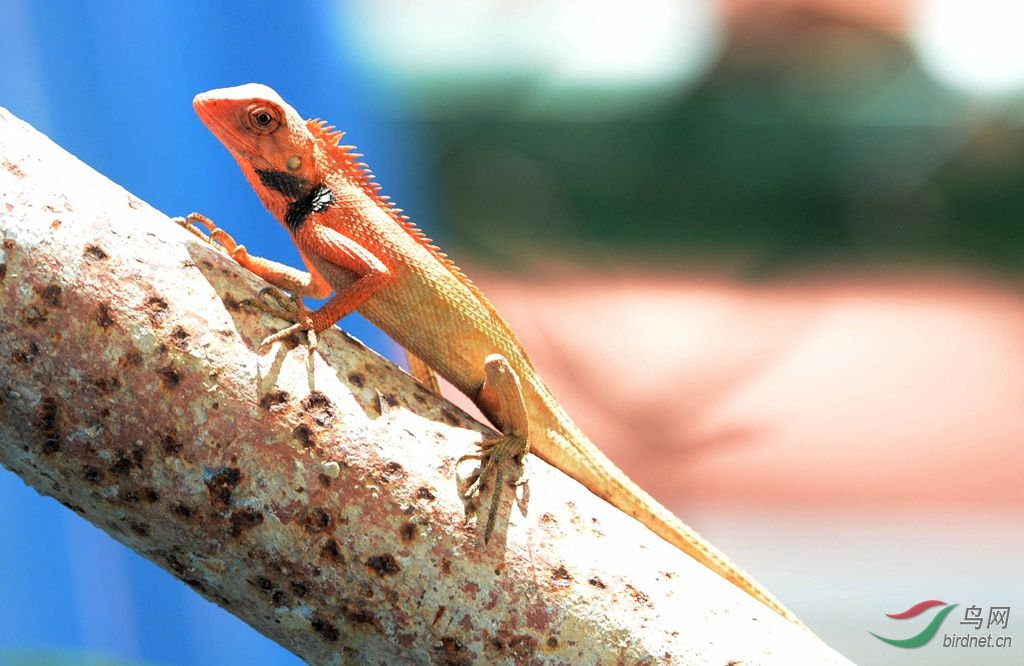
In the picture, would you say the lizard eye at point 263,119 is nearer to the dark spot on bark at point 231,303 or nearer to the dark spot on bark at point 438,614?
the dark spot on bark at point 231,303

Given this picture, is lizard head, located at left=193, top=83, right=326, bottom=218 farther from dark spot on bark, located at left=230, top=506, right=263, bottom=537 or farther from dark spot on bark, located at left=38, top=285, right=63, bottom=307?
dark spot on bark, located at left=230, top=506, right=263, bottom=537

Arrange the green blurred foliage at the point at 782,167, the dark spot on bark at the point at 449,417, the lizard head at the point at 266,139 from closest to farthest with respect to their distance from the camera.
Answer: the dark spot on bark at the point at 449,417 → the lizard head at the point at 266,139 → the green blurred foliage at the point at 782,167

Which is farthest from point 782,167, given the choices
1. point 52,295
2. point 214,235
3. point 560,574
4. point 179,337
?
point 52,295

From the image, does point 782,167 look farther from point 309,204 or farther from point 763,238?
point 309,204

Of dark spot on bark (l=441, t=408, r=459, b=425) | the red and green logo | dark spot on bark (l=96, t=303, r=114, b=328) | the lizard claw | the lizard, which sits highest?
the red and green logo

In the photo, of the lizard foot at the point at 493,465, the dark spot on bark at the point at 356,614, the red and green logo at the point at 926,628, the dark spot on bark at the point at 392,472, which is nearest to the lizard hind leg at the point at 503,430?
the lizard foot at the point at 493,465

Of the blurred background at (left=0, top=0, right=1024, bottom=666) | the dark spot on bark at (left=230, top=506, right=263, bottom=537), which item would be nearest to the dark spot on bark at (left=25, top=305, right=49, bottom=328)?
the dark spot on bark at (left=230, top=506, right=263, bottom=537)

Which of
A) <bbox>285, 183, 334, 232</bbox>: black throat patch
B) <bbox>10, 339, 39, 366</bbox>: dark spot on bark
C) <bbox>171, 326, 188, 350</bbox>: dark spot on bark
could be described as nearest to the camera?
<bbox>10, 339, 39, 366</bbox>: dark spot on bark
